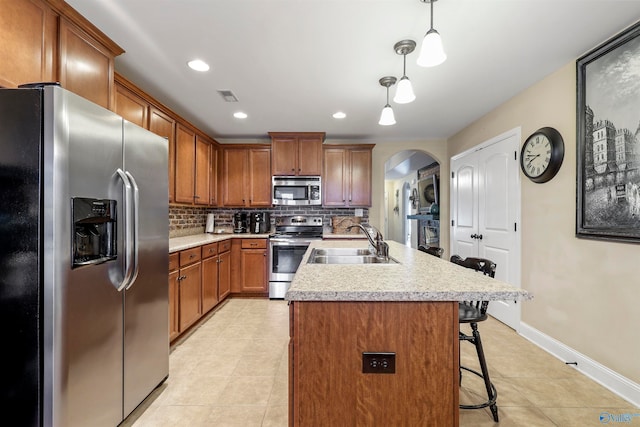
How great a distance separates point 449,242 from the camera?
176 inches

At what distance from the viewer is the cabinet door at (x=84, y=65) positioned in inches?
63.3

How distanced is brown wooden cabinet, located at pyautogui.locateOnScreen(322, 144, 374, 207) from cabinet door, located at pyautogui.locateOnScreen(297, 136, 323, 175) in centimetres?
17

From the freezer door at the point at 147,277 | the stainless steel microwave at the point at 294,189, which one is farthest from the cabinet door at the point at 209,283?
the stainless steel microwave at the point at 294,189

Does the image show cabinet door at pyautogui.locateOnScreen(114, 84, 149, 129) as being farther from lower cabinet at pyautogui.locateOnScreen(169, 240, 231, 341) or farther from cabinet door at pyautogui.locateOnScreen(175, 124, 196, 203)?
lower cabinet at pyautogui.locateOnScreen(169, 240, 231, 341)

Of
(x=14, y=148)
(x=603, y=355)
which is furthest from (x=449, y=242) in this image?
(x=14, y=148)

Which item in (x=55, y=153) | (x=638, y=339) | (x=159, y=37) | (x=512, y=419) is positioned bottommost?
(x=512, y=419)

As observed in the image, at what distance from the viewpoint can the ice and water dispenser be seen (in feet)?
4.08

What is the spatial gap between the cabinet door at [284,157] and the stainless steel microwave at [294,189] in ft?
0.34

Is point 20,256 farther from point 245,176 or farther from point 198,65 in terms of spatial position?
point 245,176

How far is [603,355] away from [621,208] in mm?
1037

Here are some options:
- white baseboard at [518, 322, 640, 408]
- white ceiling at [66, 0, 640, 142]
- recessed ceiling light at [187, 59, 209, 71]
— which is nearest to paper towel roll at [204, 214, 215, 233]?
white ceiling at [66, 0, 640, 142]

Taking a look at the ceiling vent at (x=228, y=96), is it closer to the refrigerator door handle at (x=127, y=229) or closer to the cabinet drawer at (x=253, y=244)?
the refrigerator door handle at (x=127, y=229)

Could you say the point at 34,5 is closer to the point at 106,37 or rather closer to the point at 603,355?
the point at 106,37

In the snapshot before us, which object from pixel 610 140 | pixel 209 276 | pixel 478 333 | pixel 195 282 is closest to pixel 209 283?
pixel 209 276
